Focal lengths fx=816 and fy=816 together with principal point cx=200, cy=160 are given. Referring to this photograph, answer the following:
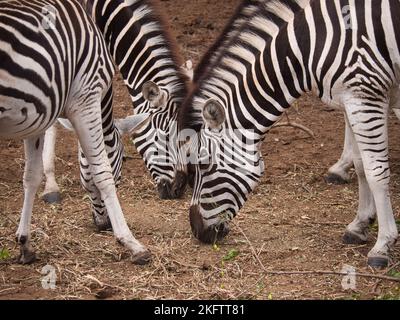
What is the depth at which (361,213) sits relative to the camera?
7590mm

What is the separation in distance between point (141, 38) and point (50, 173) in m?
1.82

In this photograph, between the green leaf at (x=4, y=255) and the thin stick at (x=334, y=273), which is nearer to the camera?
the thin stick at (x=334, y=273)

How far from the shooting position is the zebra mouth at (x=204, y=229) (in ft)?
24.1

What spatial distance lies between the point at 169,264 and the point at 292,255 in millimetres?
1125

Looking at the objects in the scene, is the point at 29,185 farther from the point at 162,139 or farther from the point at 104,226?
the point at 162,139

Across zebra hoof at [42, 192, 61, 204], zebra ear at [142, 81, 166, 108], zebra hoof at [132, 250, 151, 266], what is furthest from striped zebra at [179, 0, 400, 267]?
zebra hoof at [42, 192, 61, 204]

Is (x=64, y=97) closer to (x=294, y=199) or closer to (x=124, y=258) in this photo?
(x=124, y=258)

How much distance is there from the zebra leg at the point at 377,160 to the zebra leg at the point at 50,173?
345 centimetres

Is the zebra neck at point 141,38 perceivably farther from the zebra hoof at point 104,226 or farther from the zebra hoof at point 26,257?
the zebra hoof at point 26,257

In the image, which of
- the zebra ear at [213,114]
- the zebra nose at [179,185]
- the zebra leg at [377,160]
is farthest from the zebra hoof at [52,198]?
the zebra leg at [377,160]

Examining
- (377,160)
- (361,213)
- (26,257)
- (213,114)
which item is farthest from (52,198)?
(377,160)

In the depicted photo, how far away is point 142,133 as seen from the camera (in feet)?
28.7
